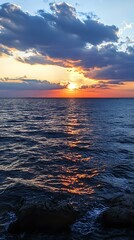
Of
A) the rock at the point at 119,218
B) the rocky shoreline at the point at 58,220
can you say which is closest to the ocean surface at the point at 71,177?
the rocky shoreline at the point at 58,220

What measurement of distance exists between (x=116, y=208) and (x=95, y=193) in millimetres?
3556

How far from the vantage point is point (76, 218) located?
36.7ft

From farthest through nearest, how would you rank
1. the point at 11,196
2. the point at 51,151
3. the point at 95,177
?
the point at 51,151
the point at 95,177
the point at 11,196

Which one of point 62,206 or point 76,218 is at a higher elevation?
point 62,206

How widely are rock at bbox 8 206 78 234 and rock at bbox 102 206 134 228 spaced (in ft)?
5.63

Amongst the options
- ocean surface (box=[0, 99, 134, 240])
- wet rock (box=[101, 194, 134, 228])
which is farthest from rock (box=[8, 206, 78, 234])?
wet rock (box=[101, 194, 134, 228])

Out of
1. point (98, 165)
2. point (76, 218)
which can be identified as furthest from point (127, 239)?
point (98, 165)

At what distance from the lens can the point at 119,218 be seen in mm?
10602

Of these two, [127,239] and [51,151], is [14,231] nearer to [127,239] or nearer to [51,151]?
[127,239]

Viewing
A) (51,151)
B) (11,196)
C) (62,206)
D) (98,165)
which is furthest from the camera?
(51,151)

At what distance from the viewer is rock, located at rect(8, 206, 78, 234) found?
10.1 metres

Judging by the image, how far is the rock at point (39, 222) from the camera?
1005cm

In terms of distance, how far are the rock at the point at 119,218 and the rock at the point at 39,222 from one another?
1718mm

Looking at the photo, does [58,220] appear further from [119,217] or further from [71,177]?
[71,177]
